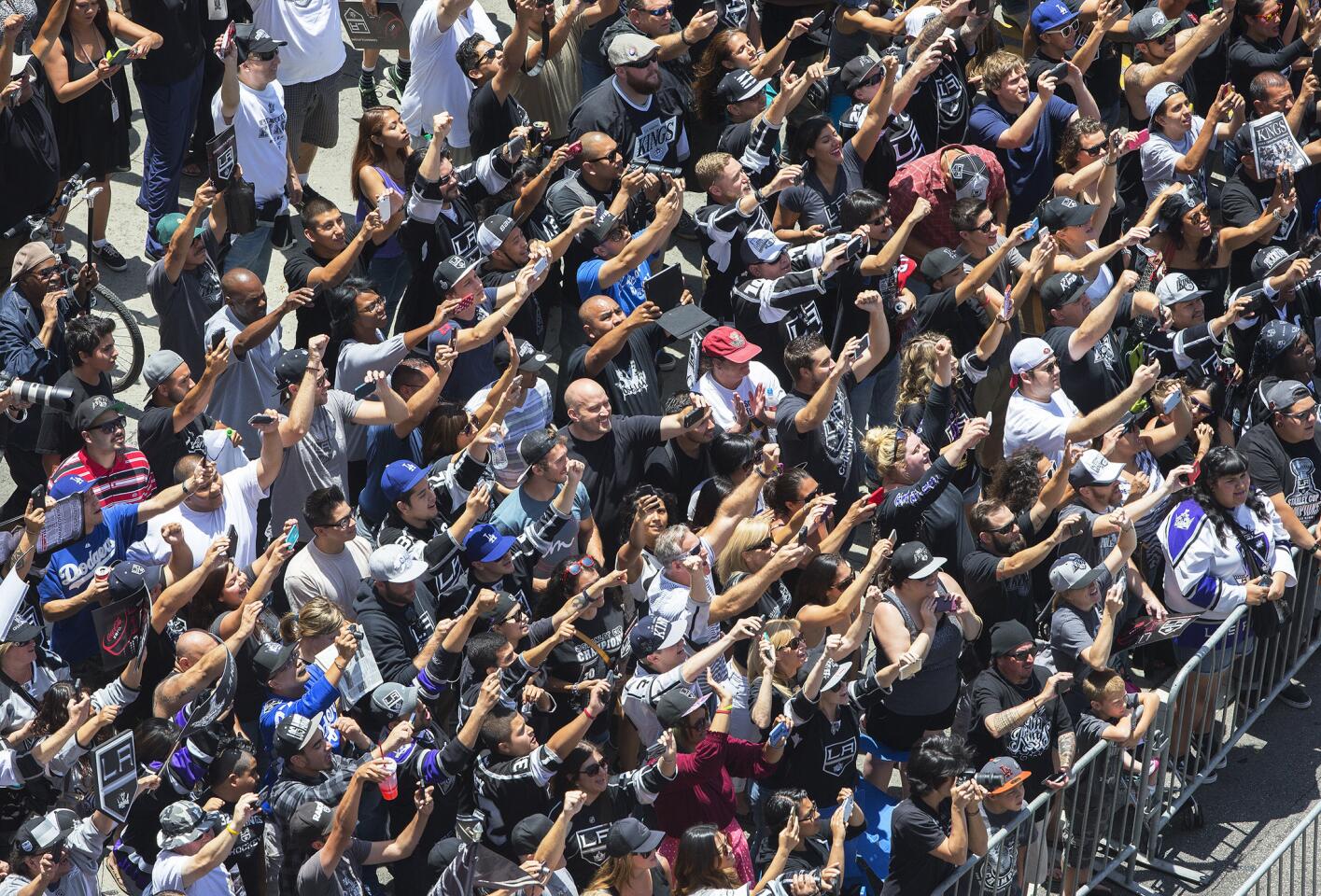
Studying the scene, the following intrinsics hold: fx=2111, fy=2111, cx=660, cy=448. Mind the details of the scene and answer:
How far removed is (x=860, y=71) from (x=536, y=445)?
3773 mm

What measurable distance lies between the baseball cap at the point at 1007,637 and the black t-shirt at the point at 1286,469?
2.19 m

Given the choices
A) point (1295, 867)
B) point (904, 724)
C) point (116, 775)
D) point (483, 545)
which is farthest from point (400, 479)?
point (1295, 867)

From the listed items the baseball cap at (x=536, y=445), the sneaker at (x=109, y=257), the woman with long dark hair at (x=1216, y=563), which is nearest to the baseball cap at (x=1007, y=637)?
the woman with long dark hair at (x=1216, y=563)

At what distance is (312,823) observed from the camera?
26.8 feet

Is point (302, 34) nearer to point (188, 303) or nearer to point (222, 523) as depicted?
point (188, 303)

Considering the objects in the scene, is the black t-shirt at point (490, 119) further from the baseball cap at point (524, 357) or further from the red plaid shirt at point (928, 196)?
the red plaid shirt at point (928, 196)

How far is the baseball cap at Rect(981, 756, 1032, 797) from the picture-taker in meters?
9.09

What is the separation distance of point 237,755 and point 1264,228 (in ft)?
23.8

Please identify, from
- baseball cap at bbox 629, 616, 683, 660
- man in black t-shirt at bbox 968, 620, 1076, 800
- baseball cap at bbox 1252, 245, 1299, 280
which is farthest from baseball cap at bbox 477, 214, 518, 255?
baseball cap at bbox 1252, 245, 1299, 280

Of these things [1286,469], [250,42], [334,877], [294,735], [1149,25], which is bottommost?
[1286,469]

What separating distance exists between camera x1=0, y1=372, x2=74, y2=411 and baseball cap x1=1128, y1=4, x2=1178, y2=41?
24.3ft

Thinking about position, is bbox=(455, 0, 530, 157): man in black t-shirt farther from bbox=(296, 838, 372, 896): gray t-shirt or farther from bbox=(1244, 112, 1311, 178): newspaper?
bbox=(296, 838, 372, 896): gray t-shirt

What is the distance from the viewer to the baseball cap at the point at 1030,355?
35.3 ft

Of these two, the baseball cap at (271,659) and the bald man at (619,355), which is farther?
the bald man at (619,355)
